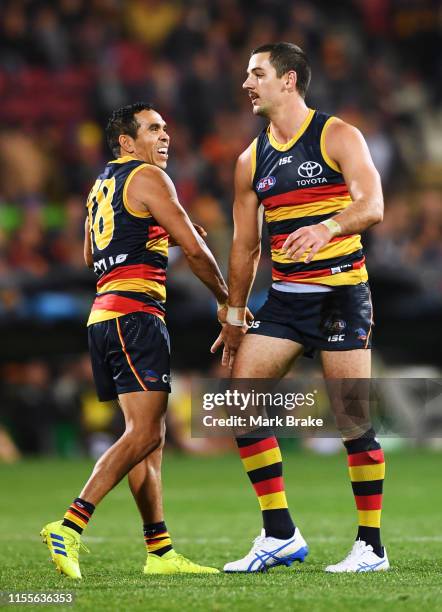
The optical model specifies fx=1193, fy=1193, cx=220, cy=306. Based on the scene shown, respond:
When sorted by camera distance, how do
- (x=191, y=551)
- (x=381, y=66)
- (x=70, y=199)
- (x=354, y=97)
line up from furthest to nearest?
1. (x=381, y=66)
2. (x=354, y=97)
3. (x=70, y=199)
4. (x=191, y=551)

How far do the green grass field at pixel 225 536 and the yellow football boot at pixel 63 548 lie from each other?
2.3 inches

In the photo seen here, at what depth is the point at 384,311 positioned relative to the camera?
13320 millimetres

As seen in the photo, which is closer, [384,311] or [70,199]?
[384,311]

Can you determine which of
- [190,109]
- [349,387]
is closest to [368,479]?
[349,387]

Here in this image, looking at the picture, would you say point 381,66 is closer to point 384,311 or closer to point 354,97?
point 354,97

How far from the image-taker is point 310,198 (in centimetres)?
564

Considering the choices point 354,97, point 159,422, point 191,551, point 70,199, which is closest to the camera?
point 159,422

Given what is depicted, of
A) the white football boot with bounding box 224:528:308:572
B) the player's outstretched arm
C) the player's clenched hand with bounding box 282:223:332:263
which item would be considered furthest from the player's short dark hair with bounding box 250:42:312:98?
the white football boot with bounding box 224:528:308:572

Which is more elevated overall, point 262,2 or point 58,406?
point 262,2

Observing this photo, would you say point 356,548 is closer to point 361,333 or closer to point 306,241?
point 361,333

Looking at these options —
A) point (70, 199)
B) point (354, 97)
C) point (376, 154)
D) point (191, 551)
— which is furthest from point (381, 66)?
point (191, 551)

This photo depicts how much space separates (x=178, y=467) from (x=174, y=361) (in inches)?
61.1

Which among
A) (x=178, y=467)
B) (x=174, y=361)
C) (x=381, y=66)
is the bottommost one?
(x=178, y=467)

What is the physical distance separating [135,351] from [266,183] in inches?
40.1
